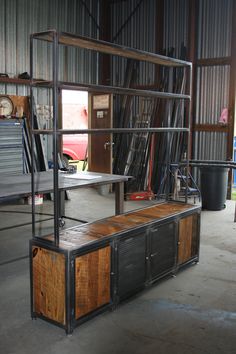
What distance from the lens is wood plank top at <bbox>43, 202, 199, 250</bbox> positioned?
3.16 m

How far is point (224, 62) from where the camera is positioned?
7.81 meters

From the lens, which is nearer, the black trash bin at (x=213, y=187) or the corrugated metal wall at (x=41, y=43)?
the black trash bin at (x=213, y=187)

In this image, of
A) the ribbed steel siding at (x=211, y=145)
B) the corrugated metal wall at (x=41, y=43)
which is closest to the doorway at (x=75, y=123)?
the corrugated metal wall at (x=41, y=43)

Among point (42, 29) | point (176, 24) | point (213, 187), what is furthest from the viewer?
point (176, 24)

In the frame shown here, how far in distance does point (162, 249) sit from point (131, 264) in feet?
1.61

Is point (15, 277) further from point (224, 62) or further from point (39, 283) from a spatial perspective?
point (224, 62)

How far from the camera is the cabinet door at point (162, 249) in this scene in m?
3.75

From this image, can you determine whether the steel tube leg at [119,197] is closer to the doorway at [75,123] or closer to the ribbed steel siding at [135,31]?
the ribbed steel siding at [135,31]

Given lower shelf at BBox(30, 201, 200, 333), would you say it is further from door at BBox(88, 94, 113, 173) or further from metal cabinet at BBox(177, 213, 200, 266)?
door at BBox(88, 94, 113, 173)

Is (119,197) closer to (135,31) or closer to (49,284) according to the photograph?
(49,284)

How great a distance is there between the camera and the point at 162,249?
387cm

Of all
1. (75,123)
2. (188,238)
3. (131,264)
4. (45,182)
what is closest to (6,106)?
(45,182)

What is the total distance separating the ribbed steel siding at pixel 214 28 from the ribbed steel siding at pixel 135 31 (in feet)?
3.57

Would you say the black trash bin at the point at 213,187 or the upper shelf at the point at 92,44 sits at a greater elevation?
the upper shelf at the point at 92,44
